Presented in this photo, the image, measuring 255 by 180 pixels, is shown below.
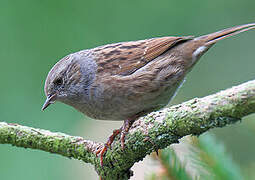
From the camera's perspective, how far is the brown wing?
412cm

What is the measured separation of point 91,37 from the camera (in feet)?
21.8

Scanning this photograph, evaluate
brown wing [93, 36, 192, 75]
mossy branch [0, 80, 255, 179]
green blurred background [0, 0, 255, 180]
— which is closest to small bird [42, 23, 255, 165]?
brown wing [93, 36, 192, 75]

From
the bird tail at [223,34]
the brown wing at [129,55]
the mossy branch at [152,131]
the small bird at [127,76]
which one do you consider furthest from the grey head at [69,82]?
the bird tail at [223,34]

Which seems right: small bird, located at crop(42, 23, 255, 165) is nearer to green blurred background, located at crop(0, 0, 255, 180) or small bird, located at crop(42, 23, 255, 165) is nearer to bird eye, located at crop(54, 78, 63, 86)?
bird eye, located at crop(54, 78, 63, 86)

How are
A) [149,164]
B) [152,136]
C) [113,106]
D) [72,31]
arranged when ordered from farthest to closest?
1. [72,31]
2. [113,106]
3. [149,164]
4. [152,136]

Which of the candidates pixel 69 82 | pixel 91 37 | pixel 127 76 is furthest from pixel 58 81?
pixel 91 37

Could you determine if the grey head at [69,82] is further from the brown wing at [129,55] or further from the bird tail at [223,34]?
the bird tail at [223,34]

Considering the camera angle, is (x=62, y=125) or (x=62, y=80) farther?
(x=62, y=125)

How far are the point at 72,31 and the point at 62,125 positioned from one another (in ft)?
5.57

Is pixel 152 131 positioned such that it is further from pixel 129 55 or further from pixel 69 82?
pixel 69 82

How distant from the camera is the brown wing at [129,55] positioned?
4.12 meters

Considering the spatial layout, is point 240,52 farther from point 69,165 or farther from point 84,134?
point 69,165

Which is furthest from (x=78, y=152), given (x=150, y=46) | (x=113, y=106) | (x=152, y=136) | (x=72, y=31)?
(x=72, y=31)

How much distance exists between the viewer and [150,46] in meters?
4.31
